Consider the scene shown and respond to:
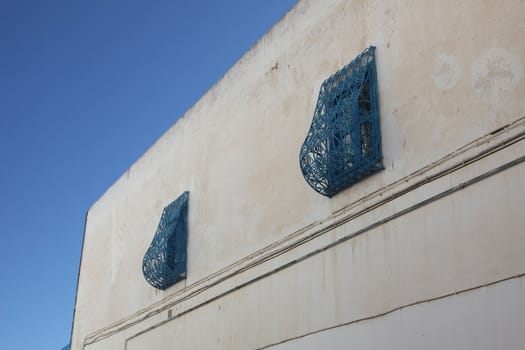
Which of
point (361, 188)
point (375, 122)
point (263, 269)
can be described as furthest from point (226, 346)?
point (375, 122)

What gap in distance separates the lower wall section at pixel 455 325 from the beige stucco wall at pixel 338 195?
0.03m

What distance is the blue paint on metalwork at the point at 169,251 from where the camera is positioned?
786 centimetres

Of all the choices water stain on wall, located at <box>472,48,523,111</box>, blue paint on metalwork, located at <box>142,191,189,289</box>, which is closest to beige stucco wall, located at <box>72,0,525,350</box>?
water stain on wall, located at <box>472,48,523,111</box>

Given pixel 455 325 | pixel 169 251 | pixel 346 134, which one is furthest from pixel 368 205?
pixel 169 251

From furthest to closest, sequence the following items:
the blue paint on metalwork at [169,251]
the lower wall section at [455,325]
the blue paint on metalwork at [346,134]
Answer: the blue paint on metalwork at [169,251]
the blue paint on metalwork at [346,134]
the lower wall section at [455,325]

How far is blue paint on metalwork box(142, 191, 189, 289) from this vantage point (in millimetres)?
7855

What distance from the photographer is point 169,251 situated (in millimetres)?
7887

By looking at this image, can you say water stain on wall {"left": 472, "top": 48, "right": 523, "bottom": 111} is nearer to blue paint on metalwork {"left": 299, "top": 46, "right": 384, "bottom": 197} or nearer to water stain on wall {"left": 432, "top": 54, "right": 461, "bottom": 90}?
water stain on wall {"left": 432, "top": 54, "right": 461, "bottom": 90}

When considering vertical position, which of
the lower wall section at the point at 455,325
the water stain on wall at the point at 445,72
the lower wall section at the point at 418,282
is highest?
the water stain on wall at the point at 445,72

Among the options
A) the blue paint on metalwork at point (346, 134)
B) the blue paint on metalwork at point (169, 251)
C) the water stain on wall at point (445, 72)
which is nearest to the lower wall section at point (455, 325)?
the blue paint on metalwork at point (346, 134)

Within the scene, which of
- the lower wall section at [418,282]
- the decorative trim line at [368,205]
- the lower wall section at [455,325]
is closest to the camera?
the lower wall section at [455,325]

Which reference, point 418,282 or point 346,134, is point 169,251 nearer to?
point 346,134

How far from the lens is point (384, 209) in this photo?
209 inches

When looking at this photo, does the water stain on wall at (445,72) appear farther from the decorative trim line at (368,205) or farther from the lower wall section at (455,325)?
the lower wall section at (455,325)
